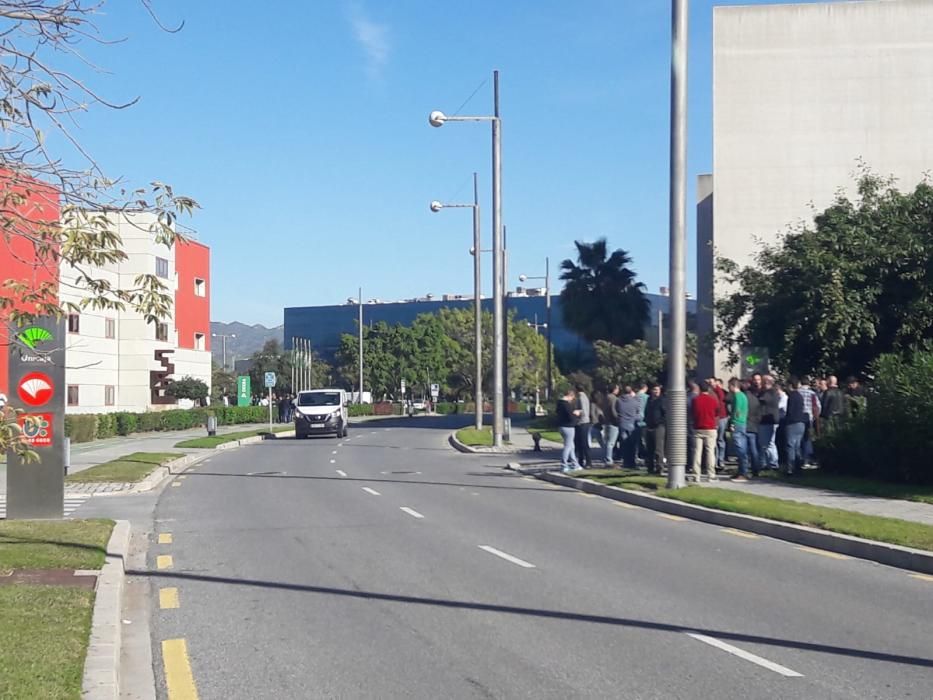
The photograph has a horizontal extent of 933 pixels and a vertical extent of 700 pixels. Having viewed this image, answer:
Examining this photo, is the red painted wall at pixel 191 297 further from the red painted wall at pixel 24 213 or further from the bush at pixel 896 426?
the red painted wall at pixel 24 213

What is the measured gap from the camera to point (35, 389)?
1505cm

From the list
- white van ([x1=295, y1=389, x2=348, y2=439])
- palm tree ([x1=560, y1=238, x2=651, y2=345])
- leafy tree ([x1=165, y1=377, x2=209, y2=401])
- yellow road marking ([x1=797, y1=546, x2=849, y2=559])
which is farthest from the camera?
leafy tree ([x1=165, y1=377, x2=209, y2=401])

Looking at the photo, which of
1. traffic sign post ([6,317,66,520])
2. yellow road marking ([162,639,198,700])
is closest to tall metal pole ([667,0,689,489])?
traffic sign post ([6,317,66,520])

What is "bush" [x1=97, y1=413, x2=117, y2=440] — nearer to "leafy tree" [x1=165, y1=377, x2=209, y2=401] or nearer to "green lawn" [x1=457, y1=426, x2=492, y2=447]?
"leafy tree" [x1=165, y1=377, x2=209, y2=401]

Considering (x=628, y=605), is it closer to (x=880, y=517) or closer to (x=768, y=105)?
(x=880, y=517)

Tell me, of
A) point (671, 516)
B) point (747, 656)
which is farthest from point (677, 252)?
point (747, 656)

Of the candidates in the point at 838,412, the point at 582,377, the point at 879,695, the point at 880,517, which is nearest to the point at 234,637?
the point at 879,695

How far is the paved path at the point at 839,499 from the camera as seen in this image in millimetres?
15422

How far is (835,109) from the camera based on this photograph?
162ft

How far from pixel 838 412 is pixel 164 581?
46.7 feet

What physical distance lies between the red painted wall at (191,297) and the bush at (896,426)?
184 feet

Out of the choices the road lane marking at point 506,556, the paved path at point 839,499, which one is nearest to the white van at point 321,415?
the paved path at point 839,499

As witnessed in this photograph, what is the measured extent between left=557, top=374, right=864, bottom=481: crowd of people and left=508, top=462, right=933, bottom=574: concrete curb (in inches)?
64.6

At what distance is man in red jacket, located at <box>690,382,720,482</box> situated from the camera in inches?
799
